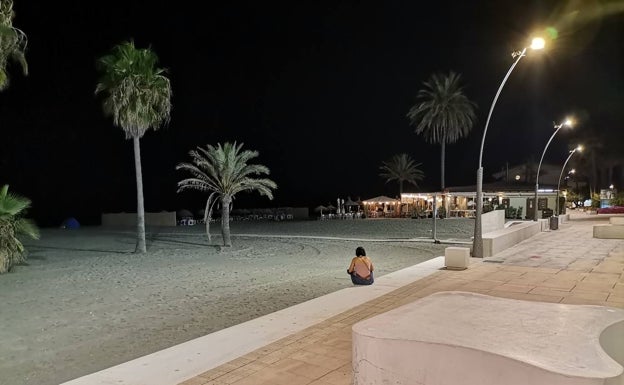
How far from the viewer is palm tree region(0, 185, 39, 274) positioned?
1641 cm

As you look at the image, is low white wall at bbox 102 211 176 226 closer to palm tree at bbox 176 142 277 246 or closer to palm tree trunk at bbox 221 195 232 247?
palm tree at bbox 176 142 277 246

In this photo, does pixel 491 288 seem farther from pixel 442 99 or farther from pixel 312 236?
pixel 442 99

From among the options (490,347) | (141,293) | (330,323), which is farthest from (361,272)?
(490,347)

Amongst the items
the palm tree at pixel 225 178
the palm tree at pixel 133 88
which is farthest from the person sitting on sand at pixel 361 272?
the palm tree at pixel 133 88

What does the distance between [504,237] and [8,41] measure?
1727 cm

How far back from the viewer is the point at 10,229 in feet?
54.3

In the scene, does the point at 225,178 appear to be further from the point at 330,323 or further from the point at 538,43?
the point at 330,323

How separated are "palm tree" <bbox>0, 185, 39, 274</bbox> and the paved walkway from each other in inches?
502

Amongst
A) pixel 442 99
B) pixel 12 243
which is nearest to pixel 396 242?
pixel 12 243

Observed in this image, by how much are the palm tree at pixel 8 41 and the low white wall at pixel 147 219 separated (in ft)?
107

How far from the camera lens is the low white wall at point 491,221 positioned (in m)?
21.8

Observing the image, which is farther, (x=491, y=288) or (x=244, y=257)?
(x=244, y=257)

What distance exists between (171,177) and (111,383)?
383 ft

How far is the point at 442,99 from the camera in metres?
59.1
